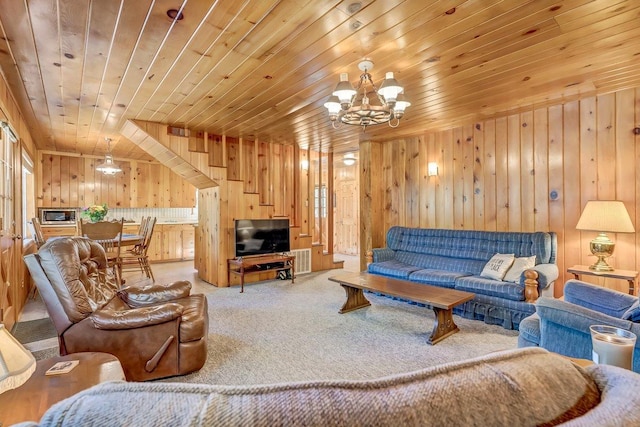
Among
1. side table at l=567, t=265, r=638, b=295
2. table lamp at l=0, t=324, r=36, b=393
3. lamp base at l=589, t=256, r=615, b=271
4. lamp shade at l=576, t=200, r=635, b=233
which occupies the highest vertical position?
lamp shade at l=576, t=200, r=635, b=233

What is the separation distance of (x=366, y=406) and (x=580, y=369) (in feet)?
1.44

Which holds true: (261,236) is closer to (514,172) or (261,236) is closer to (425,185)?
(425,185)

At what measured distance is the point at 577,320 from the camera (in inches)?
69.4

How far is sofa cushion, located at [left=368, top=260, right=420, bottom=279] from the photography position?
417 centimetres

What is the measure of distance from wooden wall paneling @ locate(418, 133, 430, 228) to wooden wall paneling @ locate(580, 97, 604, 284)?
181 cm

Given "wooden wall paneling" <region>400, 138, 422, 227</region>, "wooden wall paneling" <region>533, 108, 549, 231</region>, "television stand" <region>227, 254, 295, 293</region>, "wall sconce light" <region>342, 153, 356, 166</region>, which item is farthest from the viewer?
"wall sconce light" <region>342, 153, 356, 166</region>

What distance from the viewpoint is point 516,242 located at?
3.84 metres

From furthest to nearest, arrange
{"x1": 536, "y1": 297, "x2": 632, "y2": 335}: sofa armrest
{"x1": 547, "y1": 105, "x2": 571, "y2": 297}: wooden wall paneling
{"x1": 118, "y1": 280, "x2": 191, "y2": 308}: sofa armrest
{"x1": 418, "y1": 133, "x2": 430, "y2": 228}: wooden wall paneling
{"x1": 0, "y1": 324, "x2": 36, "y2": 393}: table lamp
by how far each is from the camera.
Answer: {"x1": 418, "y1": 133, "x2": 430, "y2": 228}: wooden wall paneling
{"x1": 547, "y1": 105, "x2": 571, "y2": 297}: wooden wall paneling
{"x1": 118, "y1": 280, "x2": 191, "y2": 308}: sofa armrest
{"x1": 536, "y1": 297, "x2": 632, "y2": 335}: sofa armrest
{"x1": 0, "y1": 324, "x2": 36, "y2": 393}: table lamp

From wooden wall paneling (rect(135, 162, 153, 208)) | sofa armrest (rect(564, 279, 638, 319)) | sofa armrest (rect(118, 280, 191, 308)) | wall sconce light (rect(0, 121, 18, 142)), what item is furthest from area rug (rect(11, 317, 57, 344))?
sofa armrest (rect(564, 279, 638, 319))

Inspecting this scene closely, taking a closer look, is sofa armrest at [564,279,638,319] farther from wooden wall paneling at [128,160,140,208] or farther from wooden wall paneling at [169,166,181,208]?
wooden wall paneling at [128,160,140,208]

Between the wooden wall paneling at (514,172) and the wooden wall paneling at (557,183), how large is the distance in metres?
0.33

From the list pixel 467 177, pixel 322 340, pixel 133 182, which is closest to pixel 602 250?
pixel 467 177

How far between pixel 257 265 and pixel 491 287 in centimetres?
329

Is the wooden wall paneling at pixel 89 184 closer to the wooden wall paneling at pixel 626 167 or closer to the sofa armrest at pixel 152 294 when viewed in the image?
the sofa armrest at pixel 152 294
